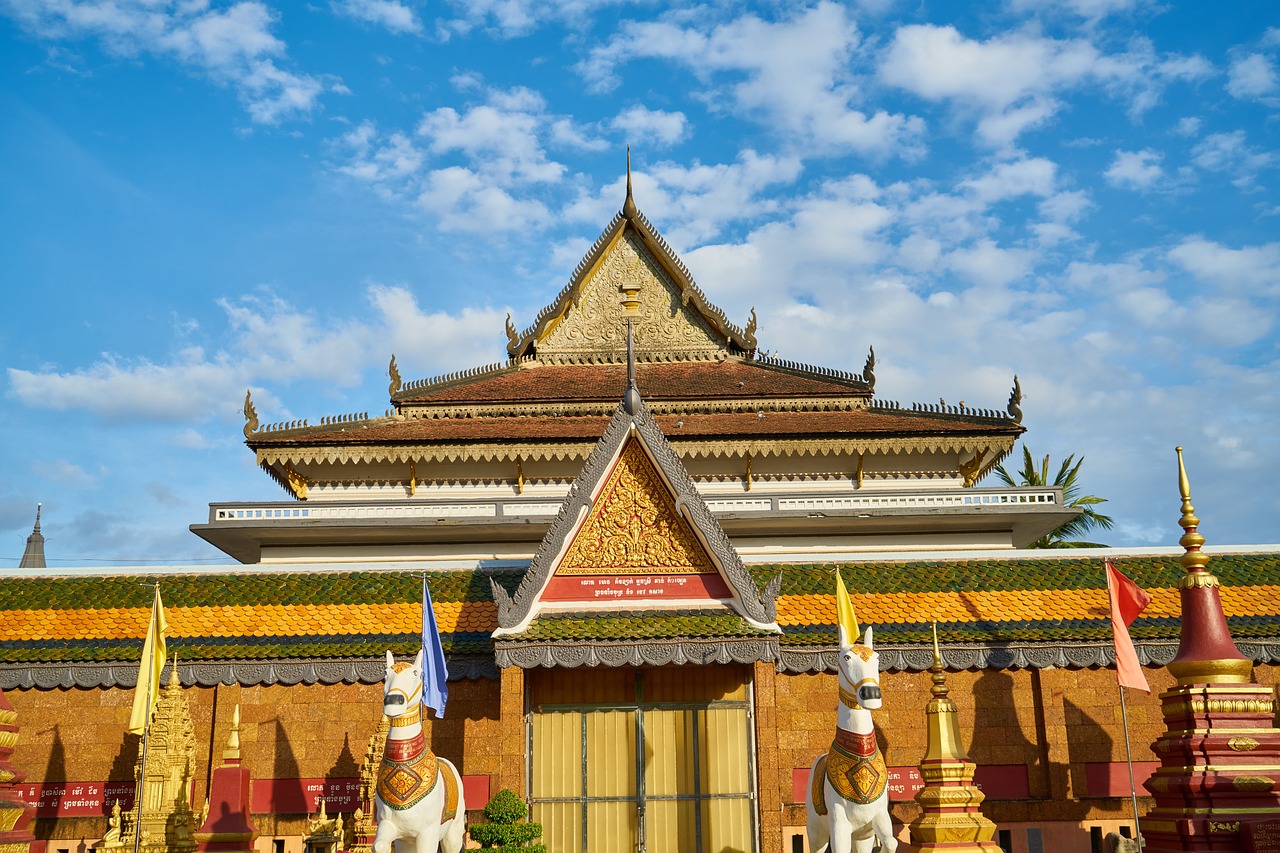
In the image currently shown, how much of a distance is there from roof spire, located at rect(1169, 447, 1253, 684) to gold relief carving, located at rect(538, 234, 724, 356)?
1691 centimetres

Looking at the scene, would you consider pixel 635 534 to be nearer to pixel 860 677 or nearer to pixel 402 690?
pixel 860 677

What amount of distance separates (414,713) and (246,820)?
368 centimetres

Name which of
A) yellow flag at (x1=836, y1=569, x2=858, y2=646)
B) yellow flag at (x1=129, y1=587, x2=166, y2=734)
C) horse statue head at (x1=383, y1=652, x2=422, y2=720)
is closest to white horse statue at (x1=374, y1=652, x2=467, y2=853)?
horse statue head at (x1=383, y1=652, x2=422, y2=720)

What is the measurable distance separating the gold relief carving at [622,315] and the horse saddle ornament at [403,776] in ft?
62.4

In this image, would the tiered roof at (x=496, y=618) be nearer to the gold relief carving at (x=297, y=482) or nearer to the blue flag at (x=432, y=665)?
the blue flag at (x=432, y=665)

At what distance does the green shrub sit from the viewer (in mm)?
11891

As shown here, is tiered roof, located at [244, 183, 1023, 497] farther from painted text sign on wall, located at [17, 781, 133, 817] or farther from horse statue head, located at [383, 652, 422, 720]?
horse statue head, located at [383, 652, 422, 720]

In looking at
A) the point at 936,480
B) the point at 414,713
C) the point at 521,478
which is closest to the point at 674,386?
the point at 521,478

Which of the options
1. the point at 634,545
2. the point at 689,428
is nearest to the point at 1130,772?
the point at 634,545

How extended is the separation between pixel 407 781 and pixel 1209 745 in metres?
9.14

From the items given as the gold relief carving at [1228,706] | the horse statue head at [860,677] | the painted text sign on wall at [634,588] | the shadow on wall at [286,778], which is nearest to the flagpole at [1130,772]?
the gold relief carving at [1228,706]

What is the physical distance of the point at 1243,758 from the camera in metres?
12.8

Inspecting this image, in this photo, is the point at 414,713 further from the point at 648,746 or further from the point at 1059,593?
Result: the point at 1059,593

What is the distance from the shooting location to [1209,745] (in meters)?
12.9
